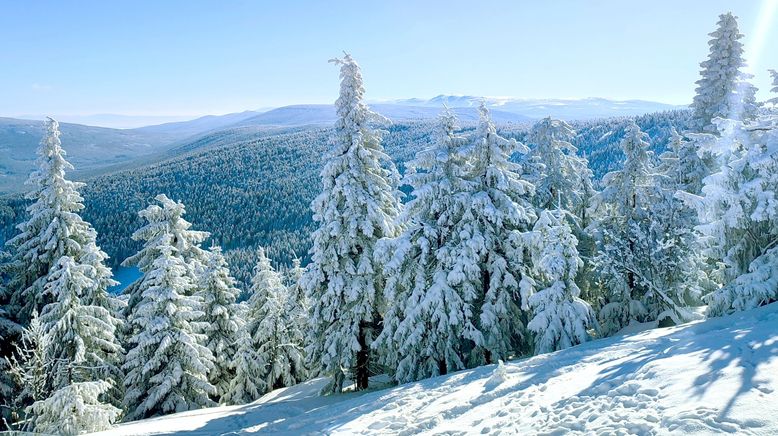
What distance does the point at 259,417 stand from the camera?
17.5 metres

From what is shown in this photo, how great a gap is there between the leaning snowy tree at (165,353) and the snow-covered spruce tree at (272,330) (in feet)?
23.7

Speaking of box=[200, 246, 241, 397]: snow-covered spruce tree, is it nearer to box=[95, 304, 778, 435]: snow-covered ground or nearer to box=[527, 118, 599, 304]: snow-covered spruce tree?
box=[95, 304, 778, 435]: snow-covered ground

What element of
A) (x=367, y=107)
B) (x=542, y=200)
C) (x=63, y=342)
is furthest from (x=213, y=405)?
(x=542, y=200)

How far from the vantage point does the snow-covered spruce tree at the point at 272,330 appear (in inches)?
1215

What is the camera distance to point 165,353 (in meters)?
22.8

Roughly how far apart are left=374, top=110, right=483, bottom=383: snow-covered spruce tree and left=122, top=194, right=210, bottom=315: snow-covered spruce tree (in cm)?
1140

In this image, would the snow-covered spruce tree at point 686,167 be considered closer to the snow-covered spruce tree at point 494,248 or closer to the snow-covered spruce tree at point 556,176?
the snow-covered spruce tree at point 556,176

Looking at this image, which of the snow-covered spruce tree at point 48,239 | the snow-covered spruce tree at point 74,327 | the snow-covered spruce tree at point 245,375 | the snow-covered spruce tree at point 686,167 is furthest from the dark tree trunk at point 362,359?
the snow-covered spruce tree at point 686,167

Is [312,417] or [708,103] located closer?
[312,417]

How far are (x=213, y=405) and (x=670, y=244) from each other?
21.9 meters

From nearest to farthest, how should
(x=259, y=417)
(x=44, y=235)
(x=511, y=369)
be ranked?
(x=511, y=369) < (x=259, y=417) < (x=44, y=235)

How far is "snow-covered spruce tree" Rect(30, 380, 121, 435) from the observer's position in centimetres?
1540

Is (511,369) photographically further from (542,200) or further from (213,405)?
(213,405)

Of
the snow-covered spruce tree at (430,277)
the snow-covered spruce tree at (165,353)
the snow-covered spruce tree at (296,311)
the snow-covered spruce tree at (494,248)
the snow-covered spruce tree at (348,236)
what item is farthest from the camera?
the snow-covered spruce tree at (296,311)
